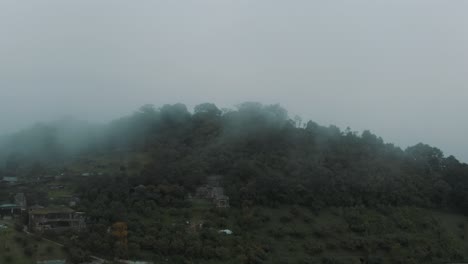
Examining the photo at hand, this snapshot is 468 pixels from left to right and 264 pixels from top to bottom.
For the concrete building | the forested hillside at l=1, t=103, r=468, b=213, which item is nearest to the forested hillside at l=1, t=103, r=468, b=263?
the forested hillside at l=1, t=103, r=468, b=213

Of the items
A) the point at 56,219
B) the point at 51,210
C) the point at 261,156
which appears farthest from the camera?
the point at 261,156

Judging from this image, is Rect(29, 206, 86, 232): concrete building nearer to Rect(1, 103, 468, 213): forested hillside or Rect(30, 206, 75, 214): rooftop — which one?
Rect(30, 206, 75, 214): rooftop

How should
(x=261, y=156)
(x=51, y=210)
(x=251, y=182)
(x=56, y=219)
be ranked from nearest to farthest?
(x=56, y=219), (x=51, y=210), (x=251, y=182), (x=261, y=156)

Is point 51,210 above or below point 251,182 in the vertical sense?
below

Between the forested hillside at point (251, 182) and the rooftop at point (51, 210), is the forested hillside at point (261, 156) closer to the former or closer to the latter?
the forested hillside at point (251, 182)

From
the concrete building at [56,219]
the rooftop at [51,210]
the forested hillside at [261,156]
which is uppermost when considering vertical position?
the forested hillside at [261,156]

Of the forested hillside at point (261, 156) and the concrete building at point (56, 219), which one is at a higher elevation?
the forested hillside at point (261, 156)

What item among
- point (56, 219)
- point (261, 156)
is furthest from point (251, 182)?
point (56, 219)

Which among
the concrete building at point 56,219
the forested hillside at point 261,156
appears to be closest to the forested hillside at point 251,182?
the forested hillside at point 261,156

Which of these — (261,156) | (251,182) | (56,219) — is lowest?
(56,219)

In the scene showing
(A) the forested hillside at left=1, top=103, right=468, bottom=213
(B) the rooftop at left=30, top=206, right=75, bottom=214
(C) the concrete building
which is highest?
(A) the forested hillside at left=1, top=103, right=468, bottom=213

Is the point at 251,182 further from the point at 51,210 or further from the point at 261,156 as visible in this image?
the point at 51,210

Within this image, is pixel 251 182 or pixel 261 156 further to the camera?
pixel 261 156

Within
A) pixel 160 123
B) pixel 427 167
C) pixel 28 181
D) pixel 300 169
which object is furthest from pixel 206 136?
pixel 427 167
